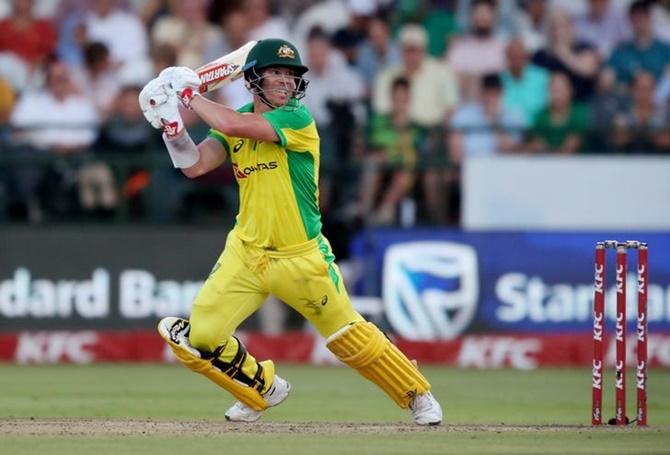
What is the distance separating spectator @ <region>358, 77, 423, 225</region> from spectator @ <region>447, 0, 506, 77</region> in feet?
3.84

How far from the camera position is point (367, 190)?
1114 cm

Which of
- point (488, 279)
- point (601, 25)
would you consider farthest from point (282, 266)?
point (601, 25)

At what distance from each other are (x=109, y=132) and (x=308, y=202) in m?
5.00

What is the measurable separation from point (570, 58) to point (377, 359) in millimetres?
6421

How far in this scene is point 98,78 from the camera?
11930 mm

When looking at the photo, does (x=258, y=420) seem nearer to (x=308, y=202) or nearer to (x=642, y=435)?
(x=308, y=202)

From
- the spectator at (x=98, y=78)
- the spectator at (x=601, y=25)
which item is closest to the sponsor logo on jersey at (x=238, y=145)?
the spectator at (x=98, y=78)

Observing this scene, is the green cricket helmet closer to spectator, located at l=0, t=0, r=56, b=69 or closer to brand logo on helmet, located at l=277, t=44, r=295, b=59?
brand logo on helmet, located at l=277, t=44, r=295, b=59

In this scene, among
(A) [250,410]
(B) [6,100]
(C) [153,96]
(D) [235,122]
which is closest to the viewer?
(D) [235,122]

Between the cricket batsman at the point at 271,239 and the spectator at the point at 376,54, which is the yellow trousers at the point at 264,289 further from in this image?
the spectator at the point at 376,54

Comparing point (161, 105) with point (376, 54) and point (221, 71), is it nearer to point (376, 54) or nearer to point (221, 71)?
point (221, 71)

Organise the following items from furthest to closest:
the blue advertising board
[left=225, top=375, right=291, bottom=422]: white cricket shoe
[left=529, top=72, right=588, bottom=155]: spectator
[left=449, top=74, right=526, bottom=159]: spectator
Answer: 1. [left=529, top=72, right=588, bottom=155]: spectator
2. [left=449, top=74, right=526, bottom=159]: spectator
3. the blue advertising board
4. [left=225, top=375, right=291, bottom=422]: white cricket shoe

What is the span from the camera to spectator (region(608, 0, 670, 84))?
12344mm

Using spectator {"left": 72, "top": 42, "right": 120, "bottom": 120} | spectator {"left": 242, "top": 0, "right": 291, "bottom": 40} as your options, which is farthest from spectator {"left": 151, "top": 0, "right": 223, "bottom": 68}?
spectator {"left": 72, "top": 42, "right": 120, "bottom": 120}
